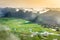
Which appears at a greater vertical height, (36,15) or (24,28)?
(36,15)

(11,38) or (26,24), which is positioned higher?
(26,24)

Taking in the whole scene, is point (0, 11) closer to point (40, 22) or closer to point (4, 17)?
point (4, 17)

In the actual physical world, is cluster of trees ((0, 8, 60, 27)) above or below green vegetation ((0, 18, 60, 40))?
above

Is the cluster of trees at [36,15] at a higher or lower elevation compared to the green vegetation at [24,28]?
higher

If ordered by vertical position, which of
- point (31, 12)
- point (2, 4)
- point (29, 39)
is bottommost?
point (29, 39)

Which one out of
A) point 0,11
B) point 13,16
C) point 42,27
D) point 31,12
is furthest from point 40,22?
point 0,11

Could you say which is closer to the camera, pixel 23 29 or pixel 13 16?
pixel 23 29

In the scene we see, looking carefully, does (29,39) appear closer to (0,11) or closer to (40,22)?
(40,22)
